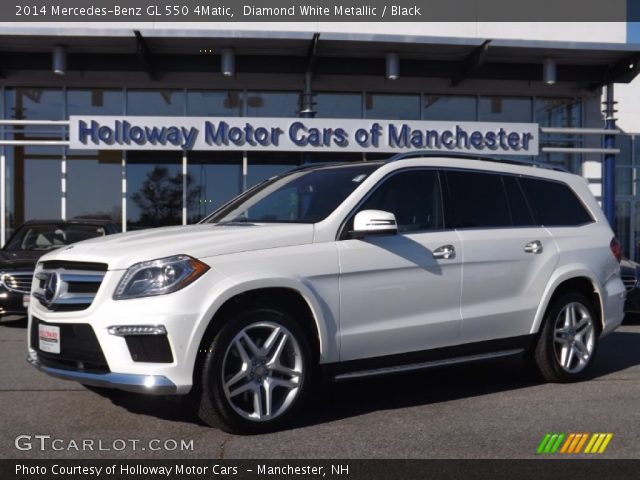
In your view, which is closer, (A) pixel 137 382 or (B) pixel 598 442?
(A) pixel 137 382

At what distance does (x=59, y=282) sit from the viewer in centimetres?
465

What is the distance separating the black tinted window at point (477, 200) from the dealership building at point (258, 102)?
9.74 meters

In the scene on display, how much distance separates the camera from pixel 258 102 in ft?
58.4

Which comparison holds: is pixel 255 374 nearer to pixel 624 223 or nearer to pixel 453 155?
pixel 453 155

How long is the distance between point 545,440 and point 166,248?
A: 102 inches

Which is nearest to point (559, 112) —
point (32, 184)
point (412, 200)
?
point (32, 184)

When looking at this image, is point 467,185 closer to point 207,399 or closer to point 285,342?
point 285,342

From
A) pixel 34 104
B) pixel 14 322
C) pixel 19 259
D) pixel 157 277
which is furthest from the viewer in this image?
pixel 34 104

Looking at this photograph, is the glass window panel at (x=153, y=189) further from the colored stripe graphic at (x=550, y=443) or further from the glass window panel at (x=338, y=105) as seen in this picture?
the colored stripe graphic at (x=550, y=443)

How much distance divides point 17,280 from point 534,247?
6626mm

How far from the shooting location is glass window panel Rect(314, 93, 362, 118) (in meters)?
18.0

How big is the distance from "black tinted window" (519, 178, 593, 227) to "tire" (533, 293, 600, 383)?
2.17 feet

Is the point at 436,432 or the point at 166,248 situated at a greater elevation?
the point at 166,248
